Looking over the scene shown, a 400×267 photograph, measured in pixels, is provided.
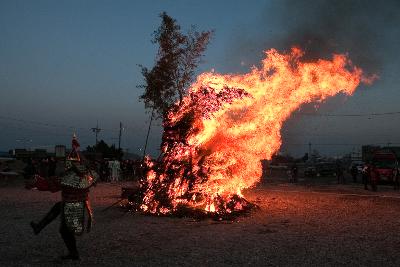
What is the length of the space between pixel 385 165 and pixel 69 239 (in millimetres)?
33405

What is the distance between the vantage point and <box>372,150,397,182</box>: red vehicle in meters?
34.8

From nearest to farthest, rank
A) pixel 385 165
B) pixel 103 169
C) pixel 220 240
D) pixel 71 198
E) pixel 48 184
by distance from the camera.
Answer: pixel 71 198 → pixel 48 184 → pixel 220 240 → pixel 103 169 → pixel 385 165

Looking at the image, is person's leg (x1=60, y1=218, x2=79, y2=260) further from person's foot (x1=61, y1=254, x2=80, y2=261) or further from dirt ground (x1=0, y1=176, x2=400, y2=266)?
dirt ground (x1=0, y1=176, x2=400, y2=266)

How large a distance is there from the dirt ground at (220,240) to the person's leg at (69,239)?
0.18m

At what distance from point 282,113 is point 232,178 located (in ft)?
12.6

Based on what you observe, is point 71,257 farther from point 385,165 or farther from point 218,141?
point 385,165

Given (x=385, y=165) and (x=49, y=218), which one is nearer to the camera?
(x=49, y=218)

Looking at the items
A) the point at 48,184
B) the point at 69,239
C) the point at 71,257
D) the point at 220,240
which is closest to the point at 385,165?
the point at 220,240

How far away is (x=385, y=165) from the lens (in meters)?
36.2

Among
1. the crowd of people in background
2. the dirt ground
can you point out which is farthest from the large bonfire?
the crowd of people in background

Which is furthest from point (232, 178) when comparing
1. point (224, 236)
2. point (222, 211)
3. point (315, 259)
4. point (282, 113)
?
point (315, 259)

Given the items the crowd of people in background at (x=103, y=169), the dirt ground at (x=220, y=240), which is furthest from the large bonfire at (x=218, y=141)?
the crowd of people in background at (x=103, y=169)

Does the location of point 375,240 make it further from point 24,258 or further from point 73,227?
point 24,258

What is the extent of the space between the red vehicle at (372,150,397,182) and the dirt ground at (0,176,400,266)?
1981 cm
